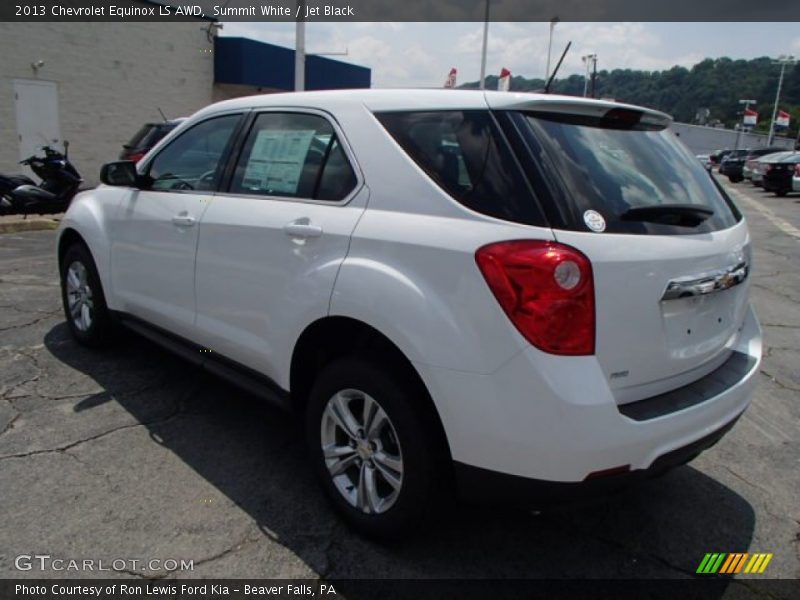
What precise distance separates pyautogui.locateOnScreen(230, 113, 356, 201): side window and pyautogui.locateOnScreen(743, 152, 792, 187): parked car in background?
23.1 m

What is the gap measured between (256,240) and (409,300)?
1.02 m

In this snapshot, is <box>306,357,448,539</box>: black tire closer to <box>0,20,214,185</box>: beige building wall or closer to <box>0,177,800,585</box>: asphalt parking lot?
<box>0,177,800,585</box>: asphalt parking lot

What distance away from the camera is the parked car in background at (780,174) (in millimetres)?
20547

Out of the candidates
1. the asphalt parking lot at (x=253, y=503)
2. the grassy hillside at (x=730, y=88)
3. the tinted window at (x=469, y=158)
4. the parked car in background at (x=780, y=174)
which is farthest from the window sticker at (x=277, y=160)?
the grassy hillside at (x=730, y=88)

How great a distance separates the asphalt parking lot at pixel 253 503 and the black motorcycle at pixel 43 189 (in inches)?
296

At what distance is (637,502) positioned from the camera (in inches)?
115

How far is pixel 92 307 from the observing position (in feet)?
14.4

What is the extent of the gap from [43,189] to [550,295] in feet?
37.0

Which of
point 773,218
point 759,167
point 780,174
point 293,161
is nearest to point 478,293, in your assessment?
point 293,161

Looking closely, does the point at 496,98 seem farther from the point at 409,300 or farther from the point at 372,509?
the point at 372,509

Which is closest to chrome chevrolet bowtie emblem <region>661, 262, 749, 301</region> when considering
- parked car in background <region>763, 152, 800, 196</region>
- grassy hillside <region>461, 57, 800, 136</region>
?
parked car in background <region>763, 152, 800, 196</region>

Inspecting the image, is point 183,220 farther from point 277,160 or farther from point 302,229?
point 302,229

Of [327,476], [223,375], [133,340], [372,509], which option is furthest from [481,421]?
[133,340]

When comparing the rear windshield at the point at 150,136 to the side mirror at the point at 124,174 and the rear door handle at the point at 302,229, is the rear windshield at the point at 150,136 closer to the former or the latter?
the side mirror at the point at 124,174
